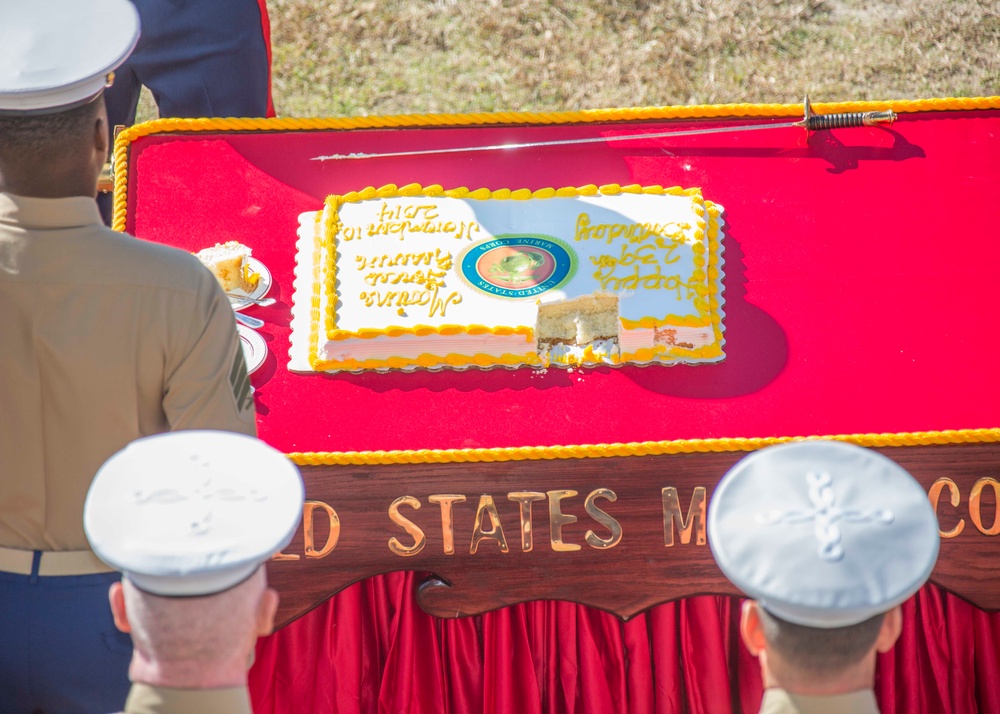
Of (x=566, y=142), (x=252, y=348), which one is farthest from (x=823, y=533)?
(x=566, y=142)

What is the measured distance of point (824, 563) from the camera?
52.7 inches

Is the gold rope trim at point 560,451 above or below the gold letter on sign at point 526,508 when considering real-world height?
above

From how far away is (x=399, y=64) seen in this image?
4.50 metres

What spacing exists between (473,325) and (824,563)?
120 cm

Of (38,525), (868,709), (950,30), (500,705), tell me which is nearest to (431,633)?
(500,705)

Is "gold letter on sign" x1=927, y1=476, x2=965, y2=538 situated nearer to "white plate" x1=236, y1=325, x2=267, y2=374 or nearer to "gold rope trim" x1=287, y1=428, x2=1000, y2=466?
"gold rope trim" x1=287, y1=428, x2=1000, y2=466

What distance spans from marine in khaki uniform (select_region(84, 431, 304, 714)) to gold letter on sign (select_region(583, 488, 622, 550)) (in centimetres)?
92

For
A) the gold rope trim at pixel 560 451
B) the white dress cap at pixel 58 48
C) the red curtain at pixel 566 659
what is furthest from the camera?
the red curtain at pixel 566 659

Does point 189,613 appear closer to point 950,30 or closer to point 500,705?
point 500,705

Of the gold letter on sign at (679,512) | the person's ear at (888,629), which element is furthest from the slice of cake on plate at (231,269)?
the person's ear at (888,629)

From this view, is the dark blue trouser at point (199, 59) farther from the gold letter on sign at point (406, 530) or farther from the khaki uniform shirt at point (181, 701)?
the khaki uniform shirt at point (181, 701)

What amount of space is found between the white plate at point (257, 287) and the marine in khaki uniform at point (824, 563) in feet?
4.68

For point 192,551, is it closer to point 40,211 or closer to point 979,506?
point 40,211

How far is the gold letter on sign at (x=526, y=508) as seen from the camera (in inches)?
88.5
